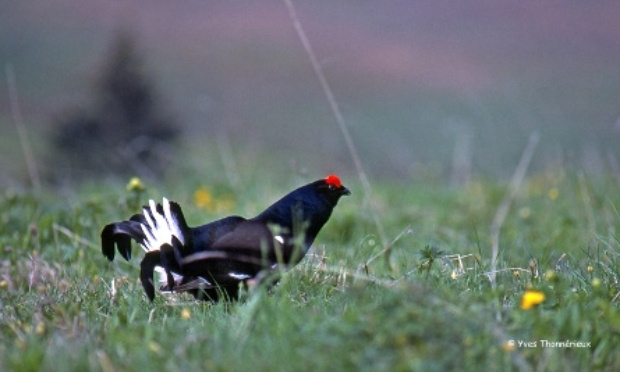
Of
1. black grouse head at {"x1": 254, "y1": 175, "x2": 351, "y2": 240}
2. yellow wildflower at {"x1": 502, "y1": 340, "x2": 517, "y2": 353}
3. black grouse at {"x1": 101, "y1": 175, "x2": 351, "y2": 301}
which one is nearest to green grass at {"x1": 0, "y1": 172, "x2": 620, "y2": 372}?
yellow wildflower at {"x1": 502, "y1": 340, "x2": 517, "y2": 353}

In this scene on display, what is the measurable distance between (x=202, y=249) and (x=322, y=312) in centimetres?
97

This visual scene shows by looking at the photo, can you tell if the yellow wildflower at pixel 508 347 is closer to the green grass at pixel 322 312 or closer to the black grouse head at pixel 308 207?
the green grass at pixel 322 312

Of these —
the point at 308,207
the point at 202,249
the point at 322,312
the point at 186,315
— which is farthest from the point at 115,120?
the point at 322,312

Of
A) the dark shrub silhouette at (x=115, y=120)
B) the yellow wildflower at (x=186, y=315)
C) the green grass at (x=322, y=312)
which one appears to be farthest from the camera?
the dark shrub silhouette at (x=115, y=120)

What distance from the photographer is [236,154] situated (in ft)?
45.1

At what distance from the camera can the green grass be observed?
331 cm

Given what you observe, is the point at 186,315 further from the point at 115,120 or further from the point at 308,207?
the point at 115,120

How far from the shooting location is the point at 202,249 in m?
4.86

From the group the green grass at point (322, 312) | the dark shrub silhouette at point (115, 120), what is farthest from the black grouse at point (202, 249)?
the dark shrub silhouette at point (115, 120)

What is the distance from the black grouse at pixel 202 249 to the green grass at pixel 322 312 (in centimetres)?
13

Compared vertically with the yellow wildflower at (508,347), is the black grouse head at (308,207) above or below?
above

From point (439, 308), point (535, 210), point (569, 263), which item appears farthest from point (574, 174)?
point (439, 308)

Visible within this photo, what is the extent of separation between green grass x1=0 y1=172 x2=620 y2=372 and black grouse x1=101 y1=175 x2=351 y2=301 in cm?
13

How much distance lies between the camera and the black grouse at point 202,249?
466 centimetres
